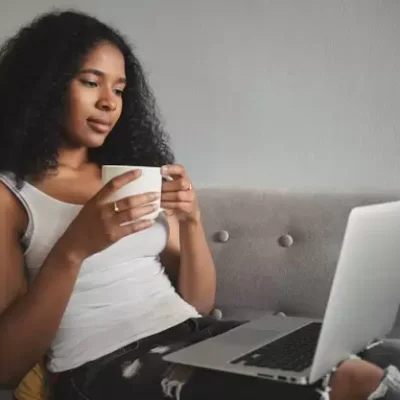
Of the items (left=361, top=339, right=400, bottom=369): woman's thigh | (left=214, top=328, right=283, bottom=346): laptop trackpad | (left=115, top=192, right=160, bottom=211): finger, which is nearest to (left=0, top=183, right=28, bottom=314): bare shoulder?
A: (left=115, top=192, right=160, bottom=211): finger

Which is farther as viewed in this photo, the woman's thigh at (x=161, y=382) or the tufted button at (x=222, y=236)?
the tufted button at (x=222, y=236)

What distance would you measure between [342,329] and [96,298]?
1.57 feet

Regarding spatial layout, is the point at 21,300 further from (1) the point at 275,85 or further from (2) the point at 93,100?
(1) the point at 275,85

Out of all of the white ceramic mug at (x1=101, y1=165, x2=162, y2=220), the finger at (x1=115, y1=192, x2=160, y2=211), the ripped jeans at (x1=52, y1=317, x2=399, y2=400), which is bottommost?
the ripped jeans at (x1=52, y1=317, x2=399, y2=400)

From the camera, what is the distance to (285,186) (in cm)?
165

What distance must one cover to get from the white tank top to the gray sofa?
0.81 ft

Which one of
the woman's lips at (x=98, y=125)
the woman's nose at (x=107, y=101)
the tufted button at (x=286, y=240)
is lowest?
the tufted button at (x=286, y=240)

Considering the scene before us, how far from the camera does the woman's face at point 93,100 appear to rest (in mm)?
1256

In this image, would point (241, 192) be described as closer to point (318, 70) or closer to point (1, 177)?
point (318, 70)

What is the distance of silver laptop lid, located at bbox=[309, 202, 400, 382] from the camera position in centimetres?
84

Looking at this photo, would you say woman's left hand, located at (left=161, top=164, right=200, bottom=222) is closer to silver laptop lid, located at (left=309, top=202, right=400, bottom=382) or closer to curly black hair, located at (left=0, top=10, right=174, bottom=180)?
curly black hair, located at (left=0, top=10, right=174, bottom=180)

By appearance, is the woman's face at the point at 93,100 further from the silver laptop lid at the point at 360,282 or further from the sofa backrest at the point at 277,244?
the silver laptop lid at the point at 360,282

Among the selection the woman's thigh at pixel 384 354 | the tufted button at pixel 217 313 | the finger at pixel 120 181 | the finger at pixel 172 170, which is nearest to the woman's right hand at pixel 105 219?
the finger at pixel 120 181

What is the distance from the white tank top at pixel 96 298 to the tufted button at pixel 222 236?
0.28 meters
